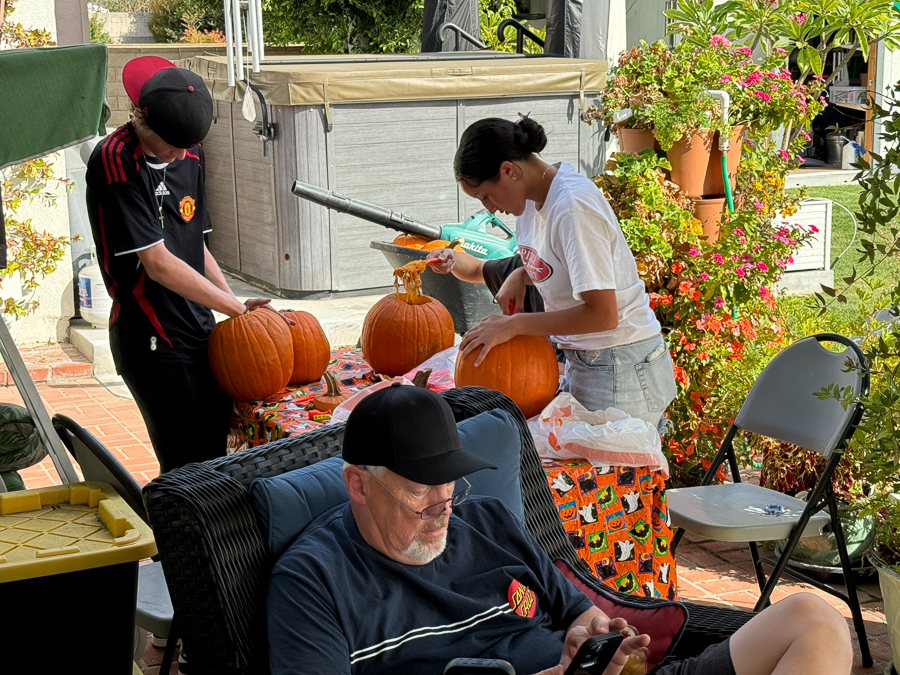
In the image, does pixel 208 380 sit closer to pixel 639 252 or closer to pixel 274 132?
pixel 639 252

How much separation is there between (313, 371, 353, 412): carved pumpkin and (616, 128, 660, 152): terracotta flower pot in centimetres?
219

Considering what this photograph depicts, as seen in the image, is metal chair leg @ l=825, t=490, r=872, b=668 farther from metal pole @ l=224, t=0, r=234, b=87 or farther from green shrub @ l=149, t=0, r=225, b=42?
green shrub @ l=149, t=0, r=225, b=42

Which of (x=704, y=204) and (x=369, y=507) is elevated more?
(x=704, y=204)

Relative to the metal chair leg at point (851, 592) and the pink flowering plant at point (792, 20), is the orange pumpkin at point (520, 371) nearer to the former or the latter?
the metal chair leg at point (851, 592)

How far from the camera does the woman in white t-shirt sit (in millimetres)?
3131

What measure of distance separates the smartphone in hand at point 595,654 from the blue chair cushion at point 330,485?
1.77 ft

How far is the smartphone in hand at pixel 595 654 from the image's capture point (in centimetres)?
214

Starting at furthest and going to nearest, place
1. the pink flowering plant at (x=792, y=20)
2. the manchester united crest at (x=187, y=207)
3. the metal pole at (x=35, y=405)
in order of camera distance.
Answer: the pink flowering plant at (x=792, y=20) < the manchester united crest at (x=187, y=207) < the metal pole at (x=35, y=405)

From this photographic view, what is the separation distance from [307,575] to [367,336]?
194cm

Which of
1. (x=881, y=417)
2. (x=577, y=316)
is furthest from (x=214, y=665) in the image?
(x=881, y=417)

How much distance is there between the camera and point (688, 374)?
4.75 metres

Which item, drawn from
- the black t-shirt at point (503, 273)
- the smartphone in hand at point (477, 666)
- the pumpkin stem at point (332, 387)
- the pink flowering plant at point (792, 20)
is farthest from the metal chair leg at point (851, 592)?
the pink flowering plant at point (792, 20)

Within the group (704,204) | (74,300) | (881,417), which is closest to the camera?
(881,417)

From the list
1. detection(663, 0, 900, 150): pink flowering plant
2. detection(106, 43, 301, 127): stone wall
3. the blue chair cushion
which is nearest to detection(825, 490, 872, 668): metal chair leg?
the blue chair cushion
